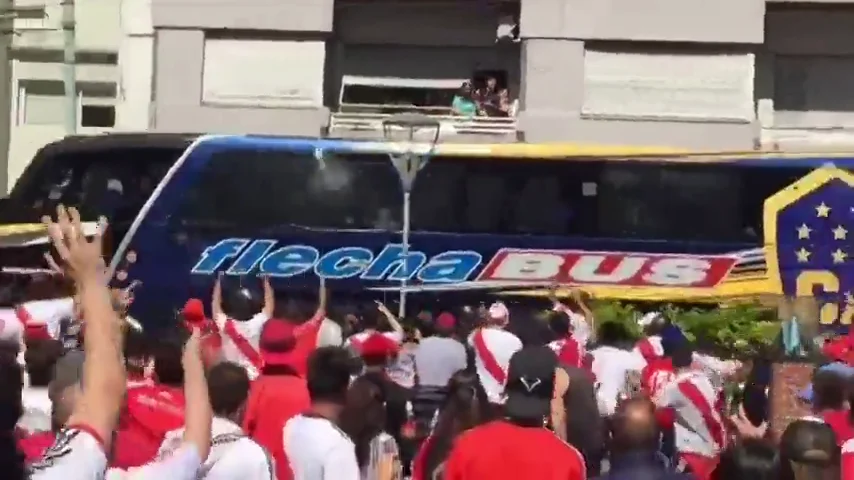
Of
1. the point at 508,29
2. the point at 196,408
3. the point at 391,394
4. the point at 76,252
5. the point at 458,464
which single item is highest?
the point at 508,29

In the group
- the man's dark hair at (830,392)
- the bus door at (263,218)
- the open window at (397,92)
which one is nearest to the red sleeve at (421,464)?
the man's dark hair at (830,392)

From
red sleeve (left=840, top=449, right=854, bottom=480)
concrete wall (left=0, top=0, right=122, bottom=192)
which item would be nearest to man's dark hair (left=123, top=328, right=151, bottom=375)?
red sleeve (left=840, top=449, right=854, bottom=480)

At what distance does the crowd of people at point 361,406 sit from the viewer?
3650mm

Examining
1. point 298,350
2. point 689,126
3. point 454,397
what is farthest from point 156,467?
point 689,126

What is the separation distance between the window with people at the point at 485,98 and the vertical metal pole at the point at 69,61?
8.05m

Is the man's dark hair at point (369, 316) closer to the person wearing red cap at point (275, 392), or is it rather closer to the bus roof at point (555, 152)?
the bus roof at point (555, 152)

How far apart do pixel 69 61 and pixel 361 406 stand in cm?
2018

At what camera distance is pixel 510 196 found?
17.0m

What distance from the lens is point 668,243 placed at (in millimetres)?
17047

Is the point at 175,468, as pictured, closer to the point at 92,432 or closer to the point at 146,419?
the point at 92,432

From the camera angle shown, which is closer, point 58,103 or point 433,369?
point 433,369

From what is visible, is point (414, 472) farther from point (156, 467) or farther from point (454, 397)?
point (156, 467)

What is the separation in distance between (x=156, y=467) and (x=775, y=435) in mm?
3057

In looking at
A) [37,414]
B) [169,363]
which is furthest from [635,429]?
[37,414]
